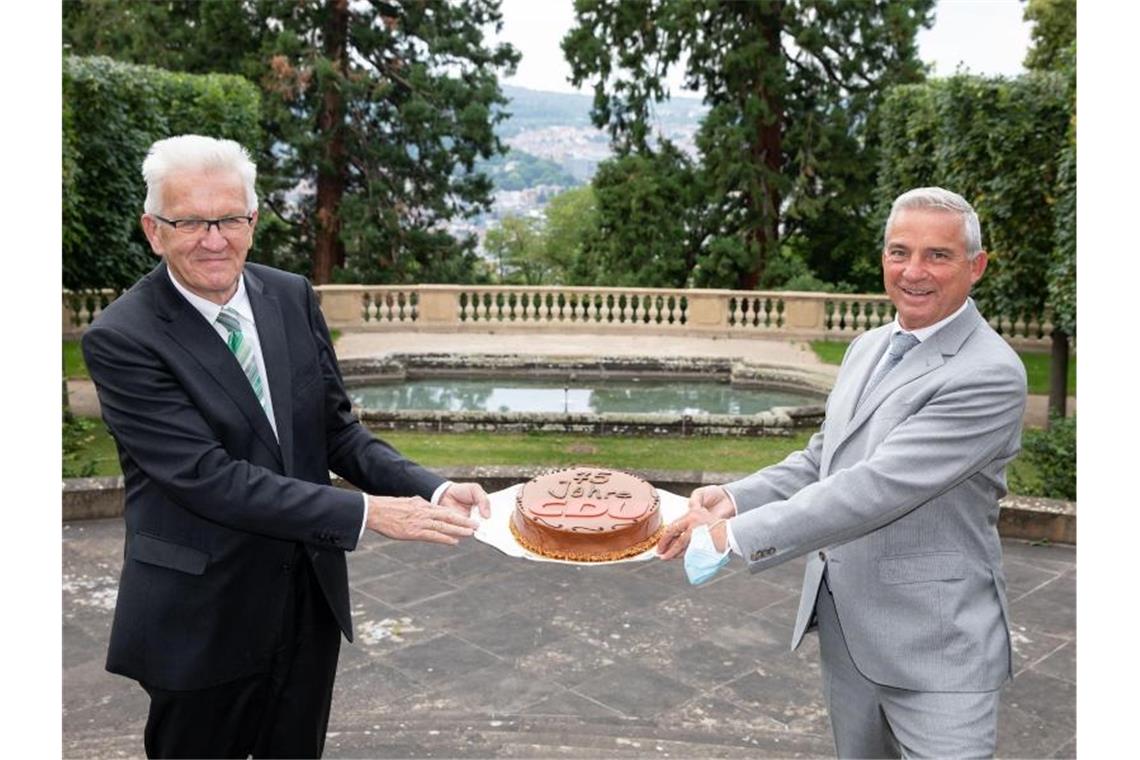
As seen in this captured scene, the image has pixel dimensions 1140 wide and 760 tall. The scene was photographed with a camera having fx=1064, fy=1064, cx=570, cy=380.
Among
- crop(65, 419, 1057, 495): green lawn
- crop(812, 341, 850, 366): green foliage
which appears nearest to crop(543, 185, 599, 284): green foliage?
crop(812, 341, 850, 366): green foliage

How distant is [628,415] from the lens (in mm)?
15023

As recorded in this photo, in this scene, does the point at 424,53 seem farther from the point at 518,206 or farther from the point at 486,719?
the point at 518,206

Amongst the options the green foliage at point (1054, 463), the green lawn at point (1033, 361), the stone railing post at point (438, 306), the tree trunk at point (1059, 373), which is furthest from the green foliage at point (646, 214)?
the green foliage at point (1054, 463)

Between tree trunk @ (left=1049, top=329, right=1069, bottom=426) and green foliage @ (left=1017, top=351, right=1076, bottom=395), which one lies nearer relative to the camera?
tree trunk @ (left=1049, top=329, right=1069, bottom=426)

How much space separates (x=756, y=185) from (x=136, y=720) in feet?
87.1

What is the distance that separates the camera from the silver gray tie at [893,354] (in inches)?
146

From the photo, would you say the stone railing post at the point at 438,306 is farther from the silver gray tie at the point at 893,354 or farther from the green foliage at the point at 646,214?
the silver gray tie at the point at 893,354

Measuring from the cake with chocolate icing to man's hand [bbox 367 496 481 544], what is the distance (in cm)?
39

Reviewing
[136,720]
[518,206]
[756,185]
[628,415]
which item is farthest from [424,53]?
[518,206]

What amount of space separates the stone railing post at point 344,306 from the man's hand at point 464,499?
2132 centimetres

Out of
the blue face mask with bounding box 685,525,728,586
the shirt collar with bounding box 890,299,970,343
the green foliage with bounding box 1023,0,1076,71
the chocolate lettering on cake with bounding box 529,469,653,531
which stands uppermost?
the green foliage with bounding box 1023,0,1076,71

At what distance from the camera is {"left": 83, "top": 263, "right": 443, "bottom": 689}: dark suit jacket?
341 cm

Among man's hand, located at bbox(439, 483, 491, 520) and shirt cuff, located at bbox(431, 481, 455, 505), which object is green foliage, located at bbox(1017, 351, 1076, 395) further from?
shirt cuff, located at bbox(431, 481, 455, 505)

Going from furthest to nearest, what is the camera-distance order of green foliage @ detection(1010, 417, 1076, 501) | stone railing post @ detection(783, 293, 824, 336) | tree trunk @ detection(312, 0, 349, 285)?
tree trunk @ detection(312, 0, 349, 285), stone railing post @ detection(783, 293, 824, 336), green foliage @ detection(1010, 417, 1076, 501)
